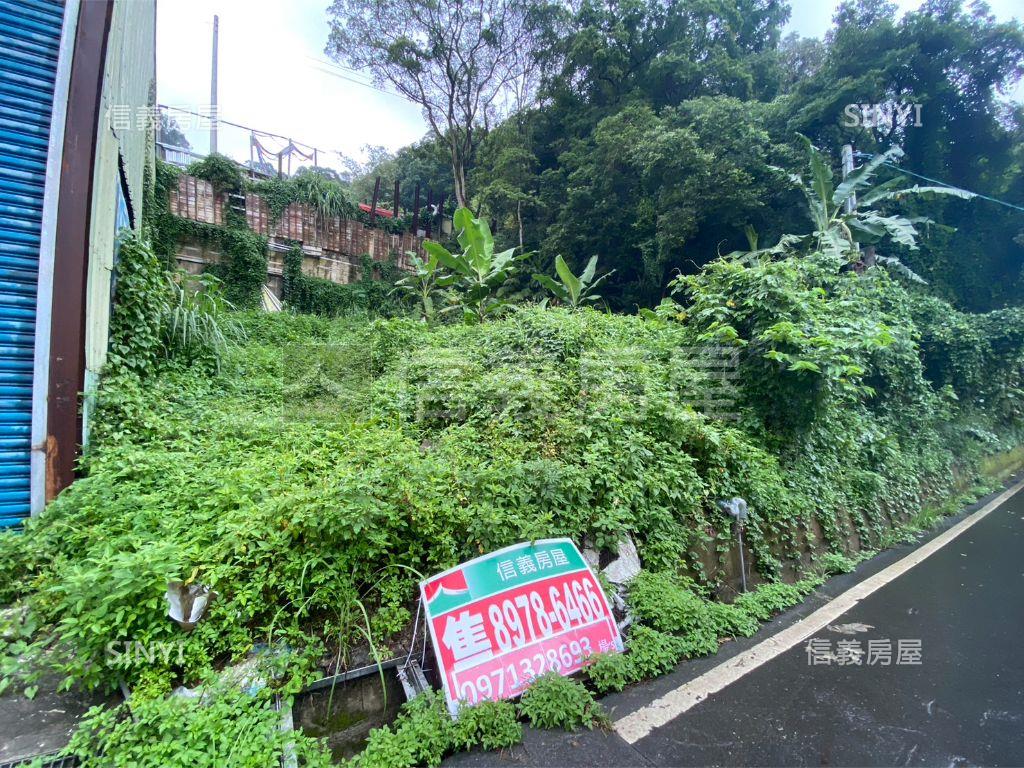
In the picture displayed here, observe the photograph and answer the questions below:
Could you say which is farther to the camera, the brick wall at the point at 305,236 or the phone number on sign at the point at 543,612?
the brick wall at the point at 305,236

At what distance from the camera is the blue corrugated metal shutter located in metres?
3.29

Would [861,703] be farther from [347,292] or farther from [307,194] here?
[307,194]

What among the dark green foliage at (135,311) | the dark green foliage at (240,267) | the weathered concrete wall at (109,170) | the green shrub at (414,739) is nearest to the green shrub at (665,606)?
the green shrub at (414,739)

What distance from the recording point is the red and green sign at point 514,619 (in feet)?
7.74

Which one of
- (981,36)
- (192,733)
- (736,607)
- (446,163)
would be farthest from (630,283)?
(192,733)

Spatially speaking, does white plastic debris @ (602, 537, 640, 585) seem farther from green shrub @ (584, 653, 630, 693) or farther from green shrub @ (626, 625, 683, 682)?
green shrub @ (584, 653, 630, 693)

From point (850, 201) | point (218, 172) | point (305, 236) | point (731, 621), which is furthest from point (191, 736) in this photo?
point (305, 236)

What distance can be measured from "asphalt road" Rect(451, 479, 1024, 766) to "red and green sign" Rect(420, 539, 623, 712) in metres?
0.28

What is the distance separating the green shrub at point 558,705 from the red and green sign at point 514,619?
99 millimetres

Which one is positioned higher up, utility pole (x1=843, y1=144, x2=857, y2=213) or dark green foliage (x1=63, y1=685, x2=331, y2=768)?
utility pole (x1=843, y1=144, x2=857, y2=213)

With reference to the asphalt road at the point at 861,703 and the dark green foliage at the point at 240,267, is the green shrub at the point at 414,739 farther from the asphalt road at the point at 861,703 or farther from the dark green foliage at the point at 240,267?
the dark green foliage at the point at 240,267

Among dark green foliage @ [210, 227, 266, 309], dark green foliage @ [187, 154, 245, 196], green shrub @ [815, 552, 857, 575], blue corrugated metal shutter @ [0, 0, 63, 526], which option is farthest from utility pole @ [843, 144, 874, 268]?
dark green foliage @ [187, 154, 245, 196]

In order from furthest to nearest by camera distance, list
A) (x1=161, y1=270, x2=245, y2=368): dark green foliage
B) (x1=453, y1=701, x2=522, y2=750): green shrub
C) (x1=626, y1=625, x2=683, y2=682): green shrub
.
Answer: (x1=161, y1=270, x2=245, y2=368): dark green foliage < (x1=626, y1=625, x2=683, y2=682): green shrub < (x1=453, y1=701, x2=522, y2=750): green shrub

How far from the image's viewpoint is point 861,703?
257 cm
